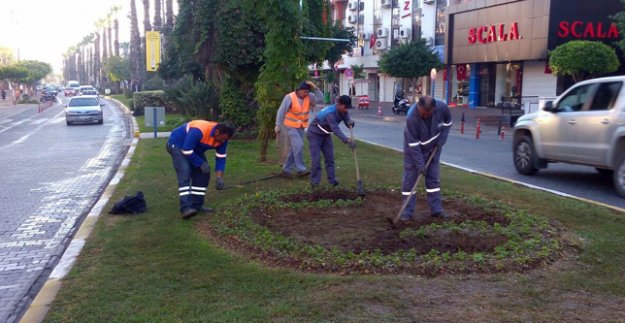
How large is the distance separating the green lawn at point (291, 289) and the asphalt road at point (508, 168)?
286 cm

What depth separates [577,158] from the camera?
1039 cm

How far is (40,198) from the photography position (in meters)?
10.2

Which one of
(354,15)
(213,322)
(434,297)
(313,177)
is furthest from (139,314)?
(354,15)

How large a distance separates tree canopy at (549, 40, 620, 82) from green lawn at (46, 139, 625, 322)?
2043cm

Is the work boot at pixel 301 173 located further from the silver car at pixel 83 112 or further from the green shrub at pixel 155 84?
the green shrub at pixel 155 84

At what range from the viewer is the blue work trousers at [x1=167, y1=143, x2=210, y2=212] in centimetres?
790

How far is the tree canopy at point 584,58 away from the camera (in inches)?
Answer: 1015

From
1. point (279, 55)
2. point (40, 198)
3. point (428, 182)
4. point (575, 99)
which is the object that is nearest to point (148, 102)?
point (279, 55)

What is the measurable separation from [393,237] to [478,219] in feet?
4.58

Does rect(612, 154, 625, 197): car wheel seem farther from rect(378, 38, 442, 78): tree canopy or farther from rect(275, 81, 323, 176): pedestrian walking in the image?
rect(378, 38, 442, 78): tree canopy

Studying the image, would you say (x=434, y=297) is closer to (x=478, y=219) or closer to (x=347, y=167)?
(x=478, y=219)

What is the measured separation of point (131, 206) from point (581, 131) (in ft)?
23.5

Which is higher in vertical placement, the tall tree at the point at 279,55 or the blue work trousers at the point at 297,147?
the tall tree at the point at 279,55

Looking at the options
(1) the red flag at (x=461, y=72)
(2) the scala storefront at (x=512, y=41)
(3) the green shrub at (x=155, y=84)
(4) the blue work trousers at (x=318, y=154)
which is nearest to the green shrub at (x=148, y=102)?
(3) the green shrub at (x=155, y=84)
